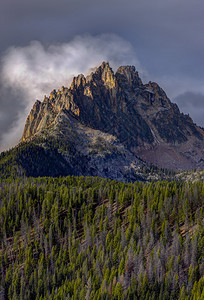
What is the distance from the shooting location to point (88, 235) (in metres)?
179

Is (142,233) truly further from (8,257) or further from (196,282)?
(8,257)

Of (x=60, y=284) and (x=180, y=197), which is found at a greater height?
(x=180, y=197)

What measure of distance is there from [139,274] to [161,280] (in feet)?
29.8

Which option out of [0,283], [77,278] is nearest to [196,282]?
[77,278]

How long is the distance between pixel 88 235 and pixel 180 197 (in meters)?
55.7

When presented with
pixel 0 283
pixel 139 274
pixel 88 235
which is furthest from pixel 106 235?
pixel 0 283

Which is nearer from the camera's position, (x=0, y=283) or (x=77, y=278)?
(x=77, y=278)

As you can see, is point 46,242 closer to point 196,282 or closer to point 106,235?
point 106,235

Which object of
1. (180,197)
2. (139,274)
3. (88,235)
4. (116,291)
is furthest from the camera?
(180,197)

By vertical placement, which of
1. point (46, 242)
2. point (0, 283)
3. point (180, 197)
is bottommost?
point (0, 283)

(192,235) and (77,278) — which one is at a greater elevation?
(192,235)

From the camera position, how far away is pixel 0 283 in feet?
522

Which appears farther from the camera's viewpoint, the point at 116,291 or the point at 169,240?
the point at 169,240

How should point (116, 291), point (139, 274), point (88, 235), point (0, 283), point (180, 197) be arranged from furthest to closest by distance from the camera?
point (180, 197), point (88, 235), point (0, 283), point (139, 274), point (116, 291)
